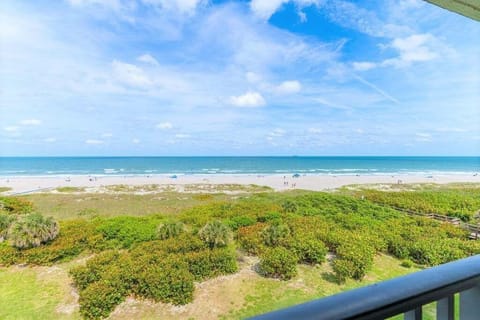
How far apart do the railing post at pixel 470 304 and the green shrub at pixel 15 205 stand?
2.30 m

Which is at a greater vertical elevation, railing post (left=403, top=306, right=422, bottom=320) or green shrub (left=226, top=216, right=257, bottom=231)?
railing post (left=403, top=306, right=422, bottom=320)

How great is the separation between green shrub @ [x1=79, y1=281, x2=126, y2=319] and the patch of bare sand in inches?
1.9

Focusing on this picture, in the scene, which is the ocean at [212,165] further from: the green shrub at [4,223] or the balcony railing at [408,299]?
the balcony railing at [408,299]

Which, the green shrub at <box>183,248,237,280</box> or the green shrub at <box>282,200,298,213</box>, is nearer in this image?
the green shrub at <box>183,248,237,280</box>

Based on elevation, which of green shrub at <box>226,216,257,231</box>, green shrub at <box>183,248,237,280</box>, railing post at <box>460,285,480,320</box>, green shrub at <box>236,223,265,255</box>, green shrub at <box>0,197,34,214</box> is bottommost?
green shrub at <box>183,248,237,280</box>

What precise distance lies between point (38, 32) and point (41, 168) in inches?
62.2

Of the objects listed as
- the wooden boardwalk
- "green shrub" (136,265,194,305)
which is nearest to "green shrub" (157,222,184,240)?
"green shrub" (136,265,194,305)

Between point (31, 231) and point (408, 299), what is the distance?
2.13 meters

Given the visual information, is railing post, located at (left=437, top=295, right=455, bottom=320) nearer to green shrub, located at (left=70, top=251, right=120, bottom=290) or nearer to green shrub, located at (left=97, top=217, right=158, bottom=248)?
green shrub, located at (left=70, top=251, right=120, bottom=290)

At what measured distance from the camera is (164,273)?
1812mm

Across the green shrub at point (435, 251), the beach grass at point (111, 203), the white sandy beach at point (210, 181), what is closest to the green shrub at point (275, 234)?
the beach grass at point (111, 203)

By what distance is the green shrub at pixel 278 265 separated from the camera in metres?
2.06

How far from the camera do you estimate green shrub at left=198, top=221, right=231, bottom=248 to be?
2.18 metres

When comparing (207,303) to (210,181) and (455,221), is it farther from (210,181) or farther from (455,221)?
(455,221)
